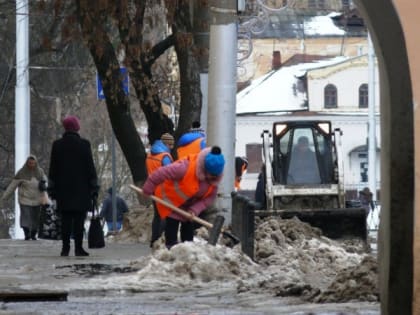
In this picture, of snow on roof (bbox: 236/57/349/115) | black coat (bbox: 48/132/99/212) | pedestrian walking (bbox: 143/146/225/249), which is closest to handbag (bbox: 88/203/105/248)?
black coat (bbox: 48/132/99/212)

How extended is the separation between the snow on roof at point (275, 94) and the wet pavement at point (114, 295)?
66.3m

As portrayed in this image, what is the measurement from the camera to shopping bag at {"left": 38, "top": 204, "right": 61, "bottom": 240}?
24.6 m

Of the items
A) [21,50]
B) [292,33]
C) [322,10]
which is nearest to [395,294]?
[21,50]

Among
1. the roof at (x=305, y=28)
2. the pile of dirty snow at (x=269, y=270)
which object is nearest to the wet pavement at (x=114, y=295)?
the pile of dirty snow at (x=269, y=270)

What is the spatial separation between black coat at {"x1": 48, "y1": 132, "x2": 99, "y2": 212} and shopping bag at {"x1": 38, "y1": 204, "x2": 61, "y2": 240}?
312 inches

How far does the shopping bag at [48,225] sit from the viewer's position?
24.6m

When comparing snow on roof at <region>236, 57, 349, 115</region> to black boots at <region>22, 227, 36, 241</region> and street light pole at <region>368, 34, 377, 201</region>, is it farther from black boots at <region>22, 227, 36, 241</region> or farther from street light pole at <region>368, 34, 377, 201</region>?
black boots at <region>22, 227, 36, 241</region>

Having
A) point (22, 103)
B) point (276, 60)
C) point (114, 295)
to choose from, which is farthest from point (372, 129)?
point (114, 295)

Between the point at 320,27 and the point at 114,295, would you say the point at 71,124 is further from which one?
the point at 320,27

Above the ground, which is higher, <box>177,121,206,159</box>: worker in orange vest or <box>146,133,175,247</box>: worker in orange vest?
<box>177,121,206,159</box>: worker in orange vest

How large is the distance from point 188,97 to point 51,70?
47.2ft

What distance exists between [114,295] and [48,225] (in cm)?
1264

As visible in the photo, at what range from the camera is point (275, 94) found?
280 ft

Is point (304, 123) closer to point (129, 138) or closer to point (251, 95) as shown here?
point (129, 138)
